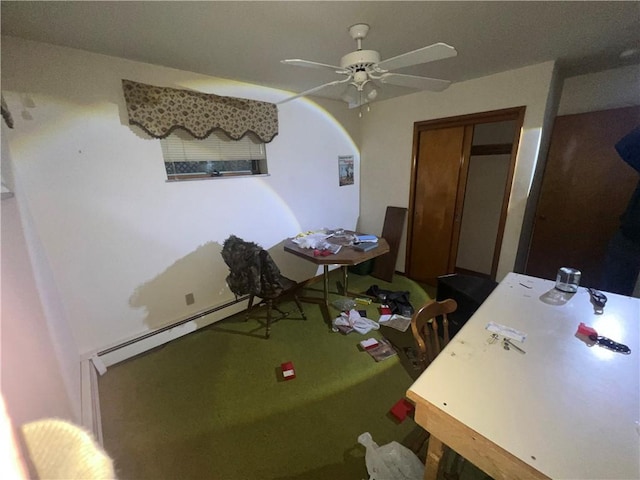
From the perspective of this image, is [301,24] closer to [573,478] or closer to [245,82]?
[245,82]

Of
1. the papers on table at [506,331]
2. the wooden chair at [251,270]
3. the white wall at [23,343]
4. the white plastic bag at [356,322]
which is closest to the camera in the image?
the white wall at [23,343]

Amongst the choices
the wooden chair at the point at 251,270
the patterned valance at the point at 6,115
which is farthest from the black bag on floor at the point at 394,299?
the patterned valance at the point at 6,115

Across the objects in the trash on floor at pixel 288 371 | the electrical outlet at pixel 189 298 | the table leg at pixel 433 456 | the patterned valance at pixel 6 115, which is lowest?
the trash on floor at pixel 288 371

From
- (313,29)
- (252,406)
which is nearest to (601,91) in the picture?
(313,29)

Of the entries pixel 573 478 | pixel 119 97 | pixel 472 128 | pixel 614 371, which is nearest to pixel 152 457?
pixel 573 478

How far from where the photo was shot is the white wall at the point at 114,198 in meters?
1.63

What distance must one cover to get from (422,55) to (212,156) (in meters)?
1.93

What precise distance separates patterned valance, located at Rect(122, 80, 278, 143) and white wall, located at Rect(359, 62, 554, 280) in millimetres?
1506

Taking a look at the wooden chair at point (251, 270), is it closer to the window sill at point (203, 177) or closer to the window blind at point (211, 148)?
the window sill at point (203, 177)

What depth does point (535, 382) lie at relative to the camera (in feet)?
2.97

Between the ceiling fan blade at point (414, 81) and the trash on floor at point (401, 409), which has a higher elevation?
the ceiling fan blade at point (414, 81)

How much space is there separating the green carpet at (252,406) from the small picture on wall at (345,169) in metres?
2.05

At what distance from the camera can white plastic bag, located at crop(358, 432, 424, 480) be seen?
1.16 metres

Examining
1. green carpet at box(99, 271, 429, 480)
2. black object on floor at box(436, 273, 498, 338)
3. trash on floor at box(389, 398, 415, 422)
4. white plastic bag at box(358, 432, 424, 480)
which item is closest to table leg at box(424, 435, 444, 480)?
white plastic bag at box(358, 432, 424, 480)
